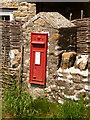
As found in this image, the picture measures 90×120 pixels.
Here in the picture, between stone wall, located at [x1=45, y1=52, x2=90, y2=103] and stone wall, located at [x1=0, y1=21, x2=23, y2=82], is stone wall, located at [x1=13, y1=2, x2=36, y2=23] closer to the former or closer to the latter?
stone wall, located at [x1=0, y1=21, x2=23, y2=82]

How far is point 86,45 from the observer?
913cm

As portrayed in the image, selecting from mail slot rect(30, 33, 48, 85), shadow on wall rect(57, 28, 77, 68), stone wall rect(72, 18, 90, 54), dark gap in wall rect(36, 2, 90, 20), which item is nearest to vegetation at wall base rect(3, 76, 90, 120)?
mail slot rect(30, 33, 48, 85)

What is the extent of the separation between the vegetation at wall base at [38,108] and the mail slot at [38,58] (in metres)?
0.47

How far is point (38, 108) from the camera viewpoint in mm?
7496

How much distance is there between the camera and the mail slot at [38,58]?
318 inches

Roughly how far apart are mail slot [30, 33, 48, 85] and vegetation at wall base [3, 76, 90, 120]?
1.54ft

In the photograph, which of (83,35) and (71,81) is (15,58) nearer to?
(83,35)


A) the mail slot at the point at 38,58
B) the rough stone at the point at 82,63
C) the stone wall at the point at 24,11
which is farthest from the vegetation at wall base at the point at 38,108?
the stone wall at the point at 24,11

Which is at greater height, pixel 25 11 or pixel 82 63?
pixel 25 11

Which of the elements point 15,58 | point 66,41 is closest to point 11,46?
point 15,58

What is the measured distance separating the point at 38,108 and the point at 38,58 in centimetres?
132

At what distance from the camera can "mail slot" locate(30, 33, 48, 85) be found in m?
8.08

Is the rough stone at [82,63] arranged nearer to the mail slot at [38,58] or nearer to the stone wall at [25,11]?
the mail slot at [38,58]

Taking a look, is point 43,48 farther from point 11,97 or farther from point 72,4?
point 72,4
